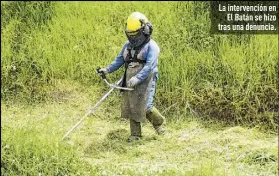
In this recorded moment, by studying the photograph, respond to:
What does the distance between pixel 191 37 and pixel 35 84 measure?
181 centimetres

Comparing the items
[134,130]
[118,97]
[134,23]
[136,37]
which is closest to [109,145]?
[134,130]

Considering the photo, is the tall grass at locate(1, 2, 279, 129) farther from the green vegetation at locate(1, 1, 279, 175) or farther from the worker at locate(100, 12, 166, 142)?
the worker at locate(100, 12, 166, 142)

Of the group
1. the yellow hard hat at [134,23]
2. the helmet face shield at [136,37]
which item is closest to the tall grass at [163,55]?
the helmet face shield at [136,37]

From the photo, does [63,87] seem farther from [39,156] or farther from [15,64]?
[39,156]

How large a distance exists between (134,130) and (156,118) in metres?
0.25

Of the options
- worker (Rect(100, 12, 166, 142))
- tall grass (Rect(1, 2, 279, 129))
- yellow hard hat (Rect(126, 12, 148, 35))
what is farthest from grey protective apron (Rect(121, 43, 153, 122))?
tall grass (Rect(1, 2, 279, 129))

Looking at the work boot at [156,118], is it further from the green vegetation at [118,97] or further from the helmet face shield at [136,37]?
the helmet face shield at [136,37]

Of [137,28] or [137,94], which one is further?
[137,94]

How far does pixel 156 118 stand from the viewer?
21.5 feet

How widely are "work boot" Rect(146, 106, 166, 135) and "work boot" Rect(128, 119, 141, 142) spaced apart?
0.13 meters

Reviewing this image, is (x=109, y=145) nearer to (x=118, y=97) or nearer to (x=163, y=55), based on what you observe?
(x=118, y=97)

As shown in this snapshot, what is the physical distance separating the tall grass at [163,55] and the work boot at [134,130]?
0.56 m

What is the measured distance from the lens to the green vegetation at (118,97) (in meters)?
5.98

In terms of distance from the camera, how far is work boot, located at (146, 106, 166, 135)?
6525 mm
